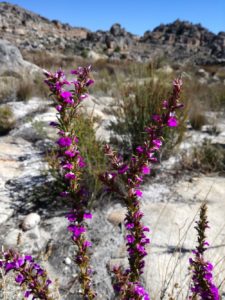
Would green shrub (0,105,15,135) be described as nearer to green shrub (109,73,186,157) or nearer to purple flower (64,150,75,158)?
green shrub (109,73,186,157)

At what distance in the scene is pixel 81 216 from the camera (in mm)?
1495

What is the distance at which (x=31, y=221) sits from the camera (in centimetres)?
303

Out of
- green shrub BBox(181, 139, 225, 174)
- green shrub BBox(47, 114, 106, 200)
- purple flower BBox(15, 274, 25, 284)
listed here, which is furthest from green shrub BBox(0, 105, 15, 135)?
purple flower BBox(15, 274, 25, 284)

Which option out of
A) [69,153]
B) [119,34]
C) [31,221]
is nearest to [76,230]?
[69,153]

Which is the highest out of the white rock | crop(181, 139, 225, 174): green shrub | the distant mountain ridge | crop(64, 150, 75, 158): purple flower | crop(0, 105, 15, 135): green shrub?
the distant mountain ridge

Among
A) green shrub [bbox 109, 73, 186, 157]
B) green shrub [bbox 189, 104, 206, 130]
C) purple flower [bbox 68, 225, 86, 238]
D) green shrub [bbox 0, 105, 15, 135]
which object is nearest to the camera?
purple flower [bbox 68, 225, 86, 238]

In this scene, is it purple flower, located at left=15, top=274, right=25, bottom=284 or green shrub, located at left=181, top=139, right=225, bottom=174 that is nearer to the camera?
purple flower, located at left=15, top=274, right=25, bottom=284

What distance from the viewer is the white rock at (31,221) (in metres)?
3.00

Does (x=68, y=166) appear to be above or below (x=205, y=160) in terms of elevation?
above

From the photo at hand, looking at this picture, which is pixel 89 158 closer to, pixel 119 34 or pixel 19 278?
pixel 19 278

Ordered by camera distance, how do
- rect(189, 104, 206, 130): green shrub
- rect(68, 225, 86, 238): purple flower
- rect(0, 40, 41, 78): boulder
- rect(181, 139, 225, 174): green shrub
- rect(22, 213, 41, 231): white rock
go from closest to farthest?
rect(68, 225, 86, 238): purple flower, rect(22, 213, 41, 231): white rock, rect(181, 139, 225, 174): green shrub, rect(189, 104, 206, 130): green shrub, rect(0, 40, 41, 78): boulder

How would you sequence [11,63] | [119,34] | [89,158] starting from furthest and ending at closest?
[119,34] < [11,63] < [89,158]

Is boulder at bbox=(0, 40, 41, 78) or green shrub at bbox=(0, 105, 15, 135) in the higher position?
boulder at bbox=(0, 40, 41, 78)

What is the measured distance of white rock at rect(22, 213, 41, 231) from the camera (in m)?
3.00
